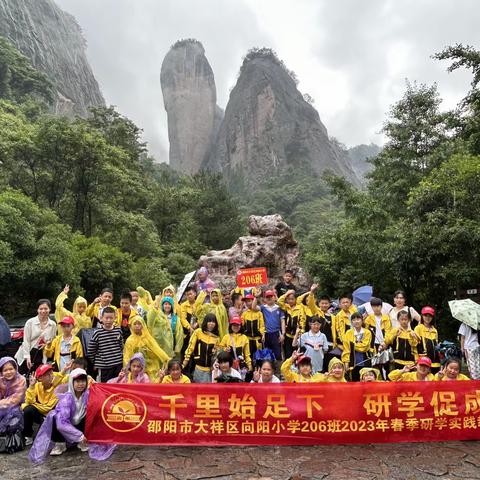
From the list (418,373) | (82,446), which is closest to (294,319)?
(418,373)

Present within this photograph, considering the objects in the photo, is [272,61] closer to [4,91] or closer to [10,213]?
[4,91]

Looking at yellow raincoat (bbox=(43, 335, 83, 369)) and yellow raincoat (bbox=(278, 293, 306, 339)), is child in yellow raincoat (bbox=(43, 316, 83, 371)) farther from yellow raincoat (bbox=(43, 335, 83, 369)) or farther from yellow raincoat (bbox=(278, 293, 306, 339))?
yellow raincoat (bbox=(278, 293, 306, 339))

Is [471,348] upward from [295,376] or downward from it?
upward

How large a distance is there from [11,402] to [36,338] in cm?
119

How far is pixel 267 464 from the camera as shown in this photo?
4.02m

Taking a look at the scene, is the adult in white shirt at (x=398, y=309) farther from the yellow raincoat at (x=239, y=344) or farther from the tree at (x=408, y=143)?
the tree at (x=408, y=143)

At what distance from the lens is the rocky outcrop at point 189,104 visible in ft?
229

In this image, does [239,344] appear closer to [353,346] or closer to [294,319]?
[294,319]

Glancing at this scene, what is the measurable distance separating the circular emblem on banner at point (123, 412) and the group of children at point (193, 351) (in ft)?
0.86

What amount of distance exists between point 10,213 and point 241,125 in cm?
5575

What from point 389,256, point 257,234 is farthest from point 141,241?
point 389,256

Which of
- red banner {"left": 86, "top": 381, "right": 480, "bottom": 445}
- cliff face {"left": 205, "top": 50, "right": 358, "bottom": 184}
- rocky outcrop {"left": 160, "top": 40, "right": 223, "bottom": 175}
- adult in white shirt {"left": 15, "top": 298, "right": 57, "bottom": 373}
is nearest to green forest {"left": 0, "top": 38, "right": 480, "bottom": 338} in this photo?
red banner {"left": 86, "top": 381, "right": 480, "bottom": 445}

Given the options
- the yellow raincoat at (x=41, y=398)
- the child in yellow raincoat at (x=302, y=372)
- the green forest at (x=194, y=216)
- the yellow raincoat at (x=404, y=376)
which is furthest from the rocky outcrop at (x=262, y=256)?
the yellow raincoat at (x=41, y=398)

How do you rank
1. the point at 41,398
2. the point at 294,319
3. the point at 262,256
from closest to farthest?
the point at 41,398 < the point at 294,319 < the point at 262,256
